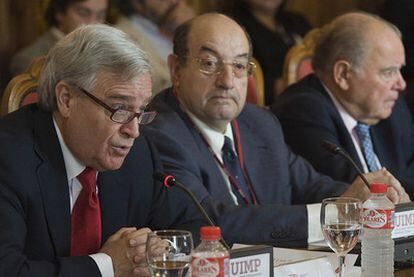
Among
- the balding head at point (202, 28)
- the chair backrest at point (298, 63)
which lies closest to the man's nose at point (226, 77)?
the balding head at point (202, 28)

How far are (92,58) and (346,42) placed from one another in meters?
1.71

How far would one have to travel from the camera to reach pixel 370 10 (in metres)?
6.14

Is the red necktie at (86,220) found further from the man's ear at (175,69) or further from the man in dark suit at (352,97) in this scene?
the man in dark suit at (352,97)

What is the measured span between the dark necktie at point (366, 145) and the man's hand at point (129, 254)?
168cm

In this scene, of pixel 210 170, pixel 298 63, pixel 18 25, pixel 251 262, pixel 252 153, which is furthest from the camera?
pixel 18 25

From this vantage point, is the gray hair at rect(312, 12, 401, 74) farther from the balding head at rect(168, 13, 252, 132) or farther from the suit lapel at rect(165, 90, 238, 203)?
the suit lapel at rect(165, 90, 238, 203)

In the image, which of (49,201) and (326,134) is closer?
(49,201)

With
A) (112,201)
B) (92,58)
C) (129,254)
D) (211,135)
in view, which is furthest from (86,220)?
(211,135)

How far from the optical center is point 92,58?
232 centimetres

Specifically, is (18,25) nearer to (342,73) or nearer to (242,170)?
(342,73)

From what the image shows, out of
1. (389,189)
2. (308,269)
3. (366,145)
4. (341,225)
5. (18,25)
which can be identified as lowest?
(308,269)

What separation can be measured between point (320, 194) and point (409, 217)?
0.73 meters

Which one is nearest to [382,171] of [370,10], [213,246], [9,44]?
[213,246]

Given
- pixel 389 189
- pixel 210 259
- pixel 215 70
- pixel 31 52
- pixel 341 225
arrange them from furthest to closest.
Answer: pixel 31 52 → pixel 215 70 → pixel 389 189 → pixel 341 225 → pixel 210 259
